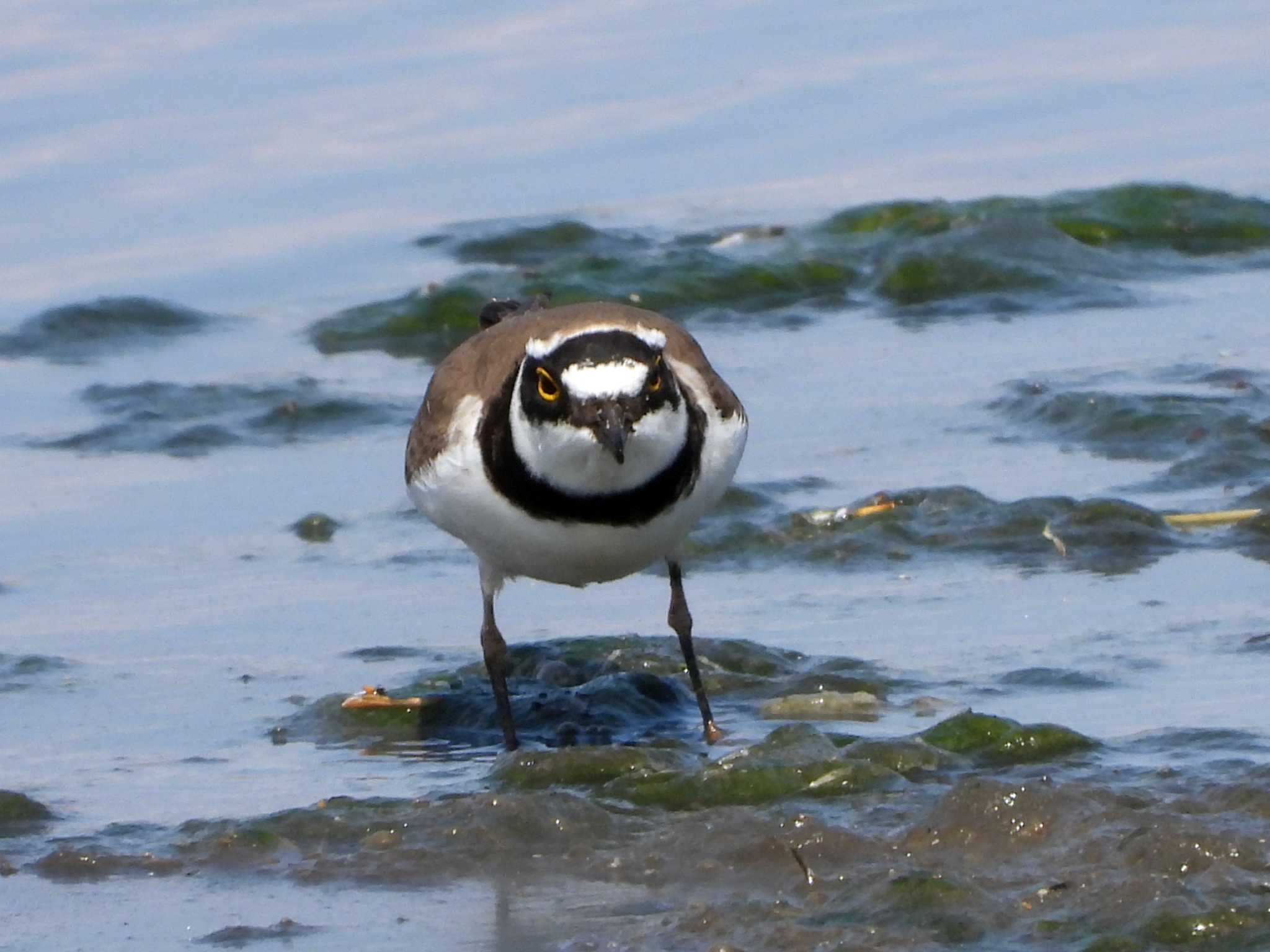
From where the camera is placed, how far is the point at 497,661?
6.67 m

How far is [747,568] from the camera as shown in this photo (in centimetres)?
779

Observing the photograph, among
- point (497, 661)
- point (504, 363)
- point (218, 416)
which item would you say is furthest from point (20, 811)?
point (218, 416)

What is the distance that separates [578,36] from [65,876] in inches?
442

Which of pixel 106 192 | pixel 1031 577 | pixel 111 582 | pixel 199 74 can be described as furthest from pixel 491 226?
pixel 1031 577

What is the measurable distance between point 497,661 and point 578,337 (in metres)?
1.15

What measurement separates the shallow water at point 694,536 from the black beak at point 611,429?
78 centimetres

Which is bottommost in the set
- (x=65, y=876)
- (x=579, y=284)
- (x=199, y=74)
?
(x=65, y=876)

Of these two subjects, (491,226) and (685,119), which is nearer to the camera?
(491,226)

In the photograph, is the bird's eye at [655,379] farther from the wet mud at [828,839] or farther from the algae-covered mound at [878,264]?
the algae-covered mound at [878,264]

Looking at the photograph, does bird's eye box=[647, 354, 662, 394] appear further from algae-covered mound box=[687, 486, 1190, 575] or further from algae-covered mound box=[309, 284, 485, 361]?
algae-covered mound box=[309, 284, 485, 361]

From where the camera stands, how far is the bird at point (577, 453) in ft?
19.4

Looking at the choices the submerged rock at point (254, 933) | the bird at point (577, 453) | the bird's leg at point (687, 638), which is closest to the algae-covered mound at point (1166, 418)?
the bird's leg at point (687, 638)

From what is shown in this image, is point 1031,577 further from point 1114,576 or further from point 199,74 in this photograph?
point 199,74

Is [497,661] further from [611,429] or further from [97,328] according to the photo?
[97,328]
